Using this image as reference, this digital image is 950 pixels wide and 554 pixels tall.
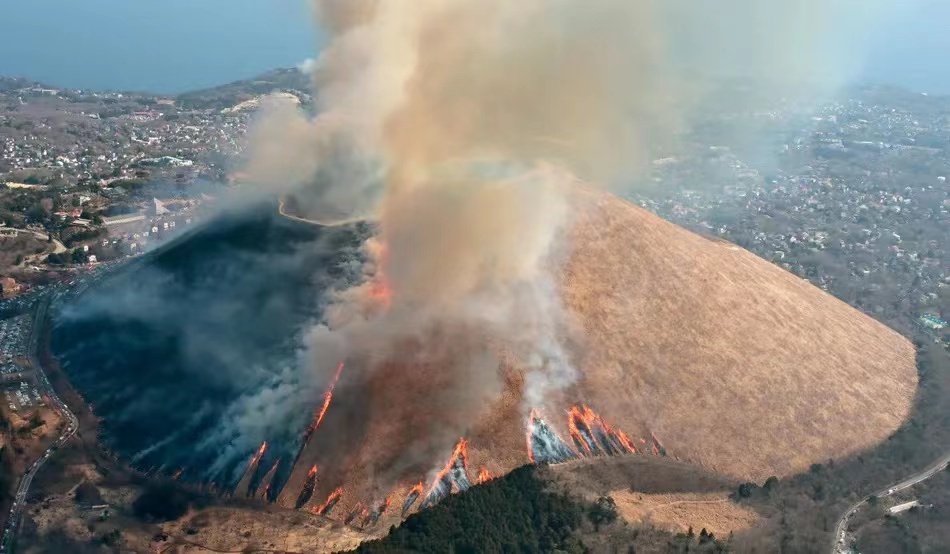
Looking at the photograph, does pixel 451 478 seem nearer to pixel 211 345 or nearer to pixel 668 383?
pixel 668 383

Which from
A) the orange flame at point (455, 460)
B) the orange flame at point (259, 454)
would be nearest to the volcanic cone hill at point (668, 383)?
the orange flame at point (455, 460)

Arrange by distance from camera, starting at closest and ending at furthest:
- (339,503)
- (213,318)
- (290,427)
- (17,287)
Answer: (339,503) < (290,427) < (213,318) < (17,287)

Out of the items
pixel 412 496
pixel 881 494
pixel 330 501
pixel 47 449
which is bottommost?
pixel 881 494

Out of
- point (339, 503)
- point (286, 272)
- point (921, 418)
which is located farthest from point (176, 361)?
point (921, 418)

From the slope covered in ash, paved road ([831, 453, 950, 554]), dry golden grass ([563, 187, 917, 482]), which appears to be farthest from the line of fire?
paved road ([831, 453, 950, 554])

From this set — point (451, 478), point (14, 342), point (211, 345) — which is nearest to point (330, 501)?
point (451, 478)

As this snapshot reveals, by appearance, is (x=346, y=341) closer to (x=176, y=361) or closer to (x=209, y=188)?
(x=176, y=361)
